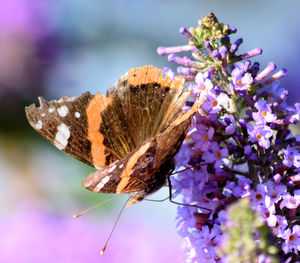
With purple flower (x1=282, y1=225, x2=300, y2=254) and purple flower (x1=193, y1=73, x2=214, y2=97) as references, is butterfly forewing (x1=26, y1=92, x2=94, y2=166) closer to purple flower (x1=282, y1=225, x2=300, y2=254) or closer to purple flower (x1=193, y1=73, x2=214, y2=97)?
purple flower (x1=193, y1=73, x2=214, y2=97)

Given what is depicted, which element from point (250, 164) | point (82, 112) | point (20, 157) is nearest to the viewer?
point (250, 164)

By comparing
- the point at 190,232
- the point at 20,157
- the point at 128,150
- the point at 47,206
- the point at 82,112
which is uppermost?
the point at 82,112

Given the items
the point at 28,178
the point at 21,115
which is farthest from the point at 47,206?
the point at 21,115

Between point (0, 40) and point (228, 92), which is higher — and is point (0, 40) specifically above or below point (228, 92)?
below

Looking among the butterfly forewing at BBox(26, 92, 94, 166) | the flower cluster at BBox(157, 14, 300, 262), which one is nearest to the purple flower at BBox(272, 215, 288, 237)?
the flower cluster at BBox(157, 14, 300, 262)

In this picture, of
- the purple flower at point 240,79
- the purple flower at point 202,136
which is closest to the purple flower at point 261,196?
the purple flower at point 202,136

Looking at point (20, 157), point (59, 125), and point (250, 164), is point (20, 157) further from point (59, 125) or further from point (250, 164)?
point (250, 164)

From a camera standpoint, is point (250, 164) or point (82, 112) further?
point (82, 112)

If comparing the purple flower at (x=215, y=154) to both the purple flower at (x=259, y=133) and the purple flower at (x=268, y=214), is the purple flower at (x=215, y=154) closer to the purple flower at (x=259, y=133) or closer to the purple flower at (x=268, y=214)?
the purple flower at (x=259, y=133)
